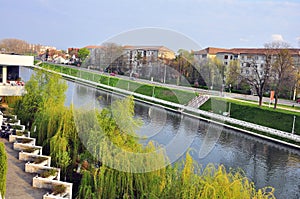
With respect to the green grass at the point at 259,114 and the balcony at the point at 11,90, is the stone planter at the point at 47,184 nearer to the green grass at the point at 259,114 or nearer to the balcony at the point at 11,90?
the balcony at the point at 11,90

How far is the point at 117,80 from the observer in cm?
2886

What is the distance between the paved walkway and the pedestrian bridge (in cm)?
650

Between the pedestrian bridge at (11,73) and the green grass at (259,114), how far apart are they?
13058 millimetres

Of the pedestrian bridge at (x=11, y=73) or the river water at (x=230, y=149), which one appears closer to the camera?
the river water at (x=230, y=149)

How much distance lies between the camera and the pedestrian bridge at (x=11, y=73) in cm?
1417

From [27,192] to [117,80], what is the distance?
22.9 m

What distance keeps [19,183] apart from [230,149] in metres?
10.1

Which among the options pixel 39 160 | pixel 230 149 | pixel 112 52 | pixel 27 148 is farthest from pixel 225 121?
pixel 39 160

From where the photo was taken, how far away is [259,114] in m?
20.6

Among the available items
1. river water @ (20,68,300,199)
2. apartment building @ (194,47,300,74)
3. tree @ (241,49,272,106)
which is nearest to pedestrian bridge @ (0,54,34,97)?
river water @ (20,68,300,199)

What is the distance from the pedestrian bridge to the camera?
14.2 metres

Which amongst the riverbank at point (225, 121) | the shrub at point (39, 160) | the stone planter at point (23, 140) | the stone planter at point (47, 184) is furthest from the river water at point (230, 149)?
the stone planter at point (47, 184)

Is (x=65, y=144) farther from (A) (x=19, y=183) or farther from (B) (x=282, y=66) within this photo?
(B) (x=282, y=66)

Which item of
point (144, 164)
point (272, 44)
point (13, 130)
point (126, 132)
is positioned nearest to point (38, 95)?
point (13, 130)
